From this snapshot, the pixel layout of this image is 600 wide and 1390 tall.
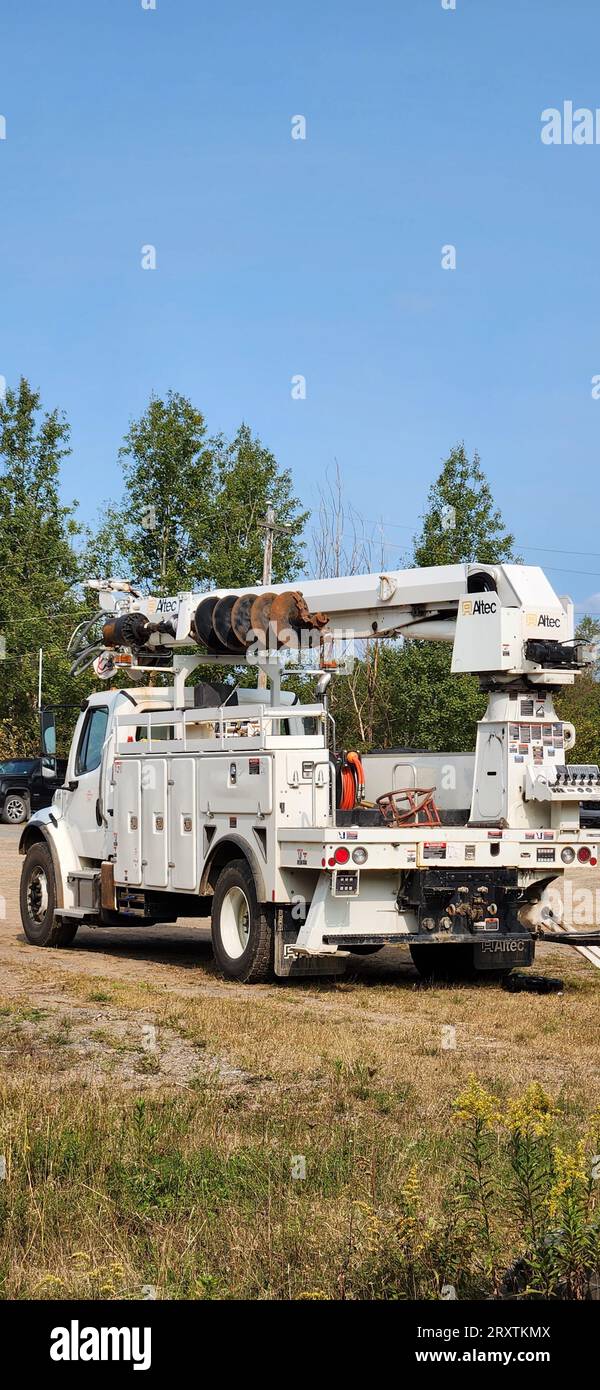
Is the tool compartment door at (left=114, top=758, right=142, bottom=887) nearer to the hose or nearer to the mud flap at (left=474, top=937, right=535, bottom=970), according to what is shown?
the hose

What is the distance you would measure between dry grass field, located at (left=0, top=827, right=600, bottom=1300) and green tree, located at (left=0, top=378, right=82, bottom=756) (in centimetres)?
3600

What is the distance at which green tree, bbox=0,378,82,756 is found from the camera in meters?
48.2

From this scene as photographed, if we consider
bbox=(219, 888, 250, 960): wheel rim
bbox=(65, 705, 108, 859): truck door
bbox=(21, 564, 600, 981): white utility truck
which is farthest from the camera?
bbox=(65, 705, 108, 859): truck door

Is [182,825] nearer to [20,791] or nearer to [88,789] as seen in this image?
[88,789]

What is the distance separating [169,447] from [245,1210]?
123ft

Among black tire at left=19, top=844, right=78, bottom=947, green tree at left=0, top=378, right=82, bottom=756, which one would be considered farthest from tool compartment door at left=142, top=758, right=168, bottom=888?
green tree at left=0, top=378, right=82, bottom=756

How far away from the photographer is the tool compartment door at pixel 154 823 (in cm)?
1420

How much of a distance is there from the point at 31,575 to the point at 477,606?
39.4 meters

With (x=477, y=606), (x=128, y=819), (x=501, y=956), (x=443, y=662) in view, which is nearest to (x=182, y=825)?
(x=128, y=819)

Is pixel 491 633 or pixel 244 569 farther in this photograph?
pixel 244 569

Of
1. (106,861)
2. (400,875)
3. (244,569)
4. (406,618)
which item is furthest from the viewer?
(244,569)

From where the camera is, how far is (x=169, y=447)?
42250 mm
